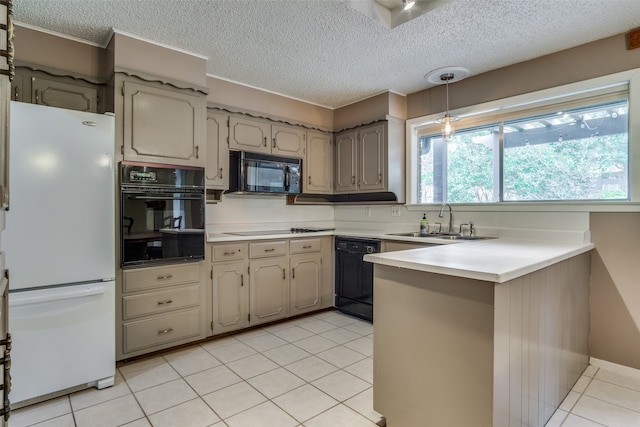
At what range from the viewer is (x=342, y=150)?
4074mm

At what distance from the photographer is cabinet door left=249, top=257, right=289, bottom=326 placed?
127 inches

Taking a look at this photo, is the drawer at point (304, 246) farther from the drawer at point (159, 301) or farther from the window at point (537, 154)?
the window at point (537, 154)

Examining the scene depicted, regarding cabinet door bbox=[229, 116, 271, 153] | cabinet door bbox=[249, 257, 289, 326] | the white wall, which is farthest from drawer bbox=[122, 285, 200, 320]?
cabinet door bbox=[229, 116, 271, 153]

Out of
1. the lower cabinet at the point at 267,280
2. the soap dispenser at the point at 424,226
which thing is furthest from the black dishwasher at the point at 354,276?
the soap dispenser at the point at 424,226

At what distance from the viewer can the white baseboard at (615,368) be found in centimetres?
233

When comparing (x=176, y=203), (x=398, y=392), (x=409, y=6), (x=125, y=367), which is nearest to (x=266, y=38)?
(x=409, y=6)

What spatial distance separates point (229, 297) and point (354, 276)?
1.30 meters

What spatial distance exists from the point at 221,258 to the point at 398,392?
189 centimetres

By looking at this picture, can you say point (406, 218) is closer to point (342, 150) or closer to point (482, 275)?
point (342, 150)

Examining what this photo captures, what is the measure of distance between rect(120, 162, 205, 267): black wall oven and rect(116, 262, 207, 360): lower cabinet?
107mm

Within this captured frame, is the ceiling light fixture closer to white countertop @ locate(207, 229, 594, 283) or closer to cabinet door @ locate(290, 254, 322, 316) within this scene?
white countertop @ locate(207, 229, 594, 283)

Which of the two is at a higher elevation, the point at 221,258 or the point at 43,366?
the point at 221,258

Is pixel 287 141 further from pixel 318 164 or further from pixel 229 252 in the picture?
pixel 229 252

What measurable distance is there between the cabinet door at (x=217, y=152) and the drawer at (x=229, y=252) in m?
0.59
